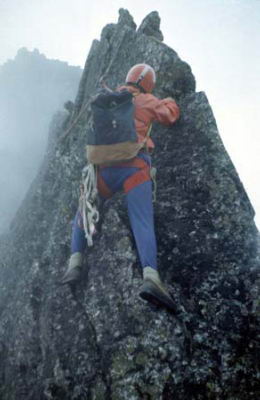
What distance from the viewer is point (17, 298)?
9.37 metres

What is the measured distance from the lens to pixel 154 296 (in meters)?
5.59

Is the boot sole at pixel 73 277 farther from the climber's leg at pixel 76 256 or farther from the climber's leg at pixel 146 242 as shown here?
the climber's leg at pixel 146 242

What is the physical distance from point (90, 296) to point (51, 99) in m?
69.7

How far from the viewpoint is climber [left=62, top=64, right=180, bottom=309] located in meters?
5.79

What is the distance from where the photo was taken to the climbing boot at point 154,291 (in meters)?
5.56

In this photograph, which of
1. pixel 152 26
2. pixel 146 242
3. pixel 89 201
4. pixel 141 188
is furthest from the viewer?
pixel 152 26

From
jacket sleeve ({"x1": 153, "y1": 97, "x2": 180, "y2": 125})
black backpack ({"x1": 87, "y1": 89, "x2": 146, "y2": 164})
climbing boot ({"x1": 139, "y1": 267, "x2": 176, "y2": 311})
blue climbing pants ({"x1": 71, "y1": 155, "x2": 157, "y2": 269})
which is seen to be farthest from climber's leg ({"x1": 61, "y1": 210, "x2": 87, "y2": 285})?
jacket sleeve ({"x1": 153, "y1": 97, "x2": 180, "y2": 125})

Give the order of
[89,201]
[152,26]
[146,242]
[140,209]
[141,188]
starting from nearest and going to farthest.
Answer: [146,242] < [140,209] < [141,188] < [89,201] < [152,26]

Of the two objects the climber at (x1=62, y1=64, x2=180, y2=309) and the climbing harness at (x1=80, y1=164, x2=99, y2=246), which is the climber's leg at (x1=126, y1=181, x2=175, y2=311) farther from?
the climbing harness at (x1=80, y1=164, x2=99, y2=246)

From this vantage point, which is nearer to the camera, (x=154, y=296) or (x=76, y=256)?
(x=154, y=296)

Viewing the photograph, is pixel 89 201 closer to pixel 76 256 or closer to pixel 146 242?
pixel 76 256

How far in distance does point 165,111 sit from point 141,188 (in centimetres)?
170

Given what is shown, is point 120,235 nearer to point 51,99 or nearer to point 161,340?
point 161,340

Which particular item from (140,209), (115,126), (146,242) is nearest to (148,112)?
(115,126)
